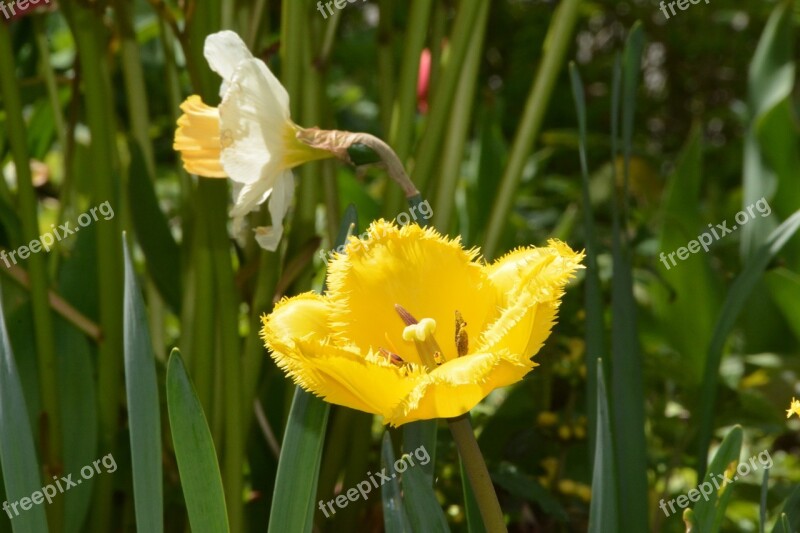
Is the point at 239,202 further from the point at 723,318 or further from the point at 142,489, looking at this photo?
the point at 723,318

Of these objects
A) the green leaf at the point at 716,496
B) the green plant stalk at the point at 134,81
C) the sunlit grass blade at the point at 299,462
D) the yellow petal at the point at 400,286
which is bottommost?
the green leaf at the point at 716,496

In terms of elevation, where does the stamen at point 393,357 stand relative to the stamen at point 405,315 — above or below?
below

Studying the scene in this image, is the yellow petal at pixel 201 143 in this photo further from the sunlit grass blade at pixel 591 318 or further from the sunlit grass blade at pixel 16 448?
the sunlit grass blade at pixel 591 318

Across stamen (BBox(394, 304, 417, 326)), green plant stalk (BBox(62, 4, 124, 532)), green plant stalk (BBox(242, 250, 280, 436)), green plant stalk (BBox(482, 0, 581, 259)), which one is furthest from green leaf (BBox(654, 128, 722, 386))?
stamen (BBox(394, 304, 417, 326))

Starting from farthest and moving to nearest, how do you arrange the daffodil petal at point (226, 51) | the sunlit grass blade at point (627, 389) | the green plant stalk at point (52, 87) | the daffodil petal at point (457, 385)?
the green plant stalk at point (52, 87) → the sunlit grass blade at point (627, 389) → the daffodil petal at point (226, 51) → the daffodil petal at point (457, 385)

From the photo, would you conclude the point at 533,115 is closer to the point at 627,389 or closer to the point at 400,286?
the point at 627,389

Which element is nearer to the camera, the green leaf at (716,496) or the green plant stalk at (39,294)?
the green leaf at (716,496)

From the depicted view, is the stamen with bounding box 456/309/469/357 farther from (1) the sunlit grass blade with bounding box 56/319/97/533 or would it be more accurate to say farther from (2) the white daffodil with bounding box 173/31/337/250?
(1) the sunlit grass blade with bounding box 56/319/97/533

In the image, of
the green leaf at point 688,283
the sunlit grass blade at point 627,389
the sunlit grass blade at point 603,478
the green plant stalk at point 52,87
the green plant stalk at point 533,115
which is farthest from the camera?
the green leaf at point 688,283

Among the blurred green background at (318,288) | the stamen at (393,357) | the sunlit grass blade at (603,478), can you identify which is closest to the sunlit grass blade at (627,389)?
the blurred green background at (318,288)
